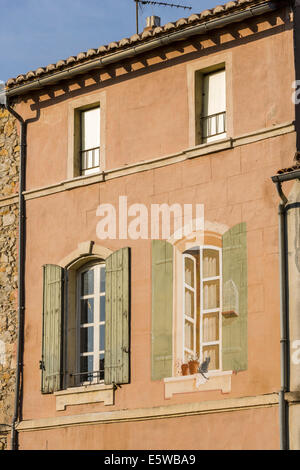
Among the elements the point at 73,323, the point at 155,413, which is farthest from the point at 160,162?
the point at 155,413

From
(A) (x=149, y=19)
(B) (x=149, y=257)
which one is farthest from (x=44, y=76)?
(B) (x=149, y=257)

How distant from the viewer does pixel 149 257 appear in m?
23.1

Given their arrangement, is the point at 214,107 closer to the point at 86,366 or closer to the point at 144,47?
the point at 144,47

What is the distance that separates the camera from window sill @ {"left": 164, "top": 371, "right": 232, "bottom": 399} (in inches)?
851

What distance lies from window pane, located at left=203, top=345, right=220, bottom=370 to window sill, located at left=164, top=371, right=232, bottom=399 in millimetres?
162

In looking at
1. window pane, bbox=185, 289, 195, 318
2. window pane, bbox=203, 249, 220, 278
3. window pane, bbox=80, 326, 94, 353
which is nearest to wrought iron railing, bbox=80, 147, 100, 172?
window pane, bbox=80, 326, 94, 353

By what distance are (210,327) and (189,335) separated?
1.37 ft

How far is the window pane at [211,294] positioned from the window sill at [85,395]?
84.6 inches

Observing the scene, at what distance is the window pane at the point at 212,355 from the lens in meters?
22.0

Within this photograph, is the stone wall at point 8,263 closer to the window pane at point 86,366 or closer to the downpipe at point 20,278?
the downpipe at point 20,278

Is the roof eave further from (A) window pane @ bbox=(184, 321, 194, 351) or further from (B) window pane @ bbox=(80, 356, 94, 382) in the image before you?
(B) window pane @ bbox=(80, 356, 94, 382)

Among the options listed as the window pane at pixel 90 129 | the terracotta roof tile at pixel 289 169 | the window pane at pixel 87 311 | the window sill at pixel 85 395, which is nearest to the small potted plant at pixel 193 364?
the window sill at pixel 85 395

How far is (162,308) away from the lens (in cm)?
2270

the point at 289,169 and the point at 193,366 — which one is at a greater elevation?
the point at 289,169
